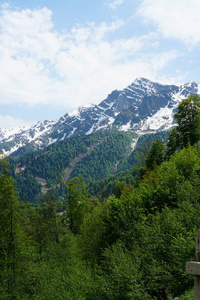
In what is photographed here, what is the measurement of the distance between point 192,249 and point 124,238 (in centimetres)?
1045

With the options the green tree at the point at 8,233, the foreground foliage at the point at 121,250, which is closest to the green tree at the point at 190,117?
the foreground foliage at the point at 121,250

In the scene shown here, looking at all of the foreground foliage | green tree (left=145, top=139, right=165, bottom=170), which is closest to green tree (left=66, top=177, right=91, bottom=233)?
the foreground foliage

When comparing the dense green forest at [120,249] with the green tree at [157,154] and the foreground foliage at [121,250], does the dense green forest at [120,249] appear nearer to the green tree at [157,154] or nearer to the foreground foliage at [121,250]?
the foreground foliage at [121,250]

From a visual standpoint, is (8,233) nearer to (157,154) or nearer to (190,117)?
(190,117)

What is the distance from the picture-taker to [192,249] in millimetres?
13492

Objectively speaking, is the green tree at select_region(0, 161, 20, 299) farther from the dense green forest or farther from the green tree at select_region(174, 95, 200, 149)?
the green tree at select_region(174, 95, 200, 149)

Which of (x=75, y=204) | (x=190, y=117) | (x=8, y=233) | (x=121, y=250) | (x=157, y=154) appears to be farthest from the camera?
(x=157, y=154)

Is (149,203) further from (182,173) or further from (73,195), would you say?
(73,195)

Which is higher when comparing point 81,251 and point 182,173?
point 182,173

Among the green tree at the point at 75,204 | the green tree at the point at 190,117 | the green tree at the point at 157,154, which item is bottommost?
the green tree at the point at 75,204

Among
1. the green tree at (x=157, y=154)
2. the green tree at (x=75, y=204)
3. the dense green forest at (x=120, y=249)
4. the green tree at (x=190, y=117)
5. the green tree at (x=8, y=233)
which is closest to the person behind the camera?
the dense green forest at (x=120, y=249)

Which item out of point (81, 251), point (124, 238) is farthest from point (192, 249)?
point (81, 251)

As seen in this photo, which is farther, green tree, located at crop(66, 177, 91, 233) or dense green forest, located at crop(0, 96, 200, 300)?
green tree, located at crop(66, 177, 91, 233)

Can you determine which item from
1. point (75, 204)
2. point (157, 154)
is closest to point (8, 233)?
point (75, 204)
